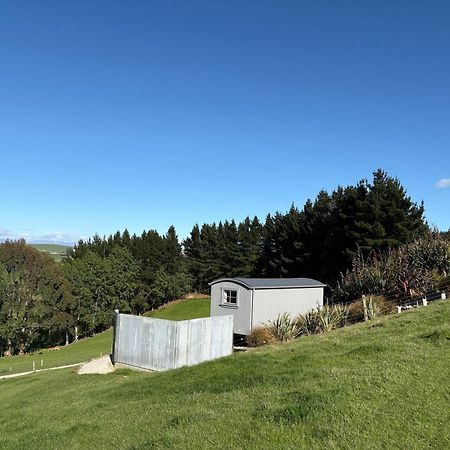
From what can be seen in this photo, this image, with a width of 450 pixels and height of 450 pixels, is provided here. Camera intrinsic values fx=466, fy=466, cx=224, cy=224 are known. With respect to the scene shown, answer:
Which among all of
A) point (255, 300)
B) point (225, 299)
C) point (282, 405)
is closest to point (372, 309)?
point (255, 300)

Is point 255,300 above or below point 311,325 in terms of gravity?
above

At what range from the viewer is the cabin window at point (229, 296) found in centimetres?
2570

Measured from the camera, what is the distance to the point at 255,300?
24734mm

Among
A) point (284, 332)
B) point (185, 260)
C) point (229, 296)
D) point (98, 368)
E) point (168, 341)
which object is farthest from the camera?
point (185, 260)

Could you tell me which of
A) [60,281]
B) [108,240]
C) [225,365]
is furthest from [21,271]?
[225,365]

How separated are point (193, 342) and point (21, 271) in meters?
42.1

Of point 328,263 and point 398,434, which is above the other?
point 328,263

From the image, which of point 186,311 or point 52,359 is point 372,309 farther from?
point 186,311

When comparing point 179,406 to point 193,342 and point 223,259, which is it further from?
point 223,259

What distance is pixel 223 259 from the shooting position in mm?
71188

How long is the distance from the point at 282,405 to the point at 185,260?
6917cm

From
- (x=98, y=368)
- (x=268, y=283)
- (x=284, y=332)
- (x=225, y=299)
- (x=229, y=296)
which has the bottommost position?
(x=98, y=368)

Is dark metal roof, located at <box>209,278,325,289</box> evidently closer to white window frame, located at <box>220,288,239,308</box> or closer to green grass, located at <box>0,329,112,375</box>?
white window frame, located at <box>220,288,239,308</box>

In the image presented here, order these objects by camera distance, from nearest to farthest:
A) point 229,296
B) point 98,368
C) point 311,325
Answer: point 98,368
point 311,325
point 229,296
